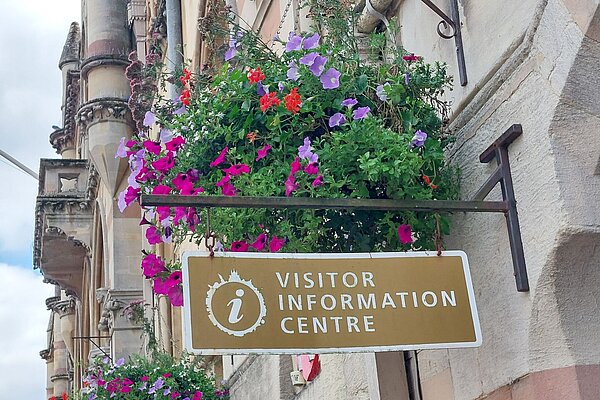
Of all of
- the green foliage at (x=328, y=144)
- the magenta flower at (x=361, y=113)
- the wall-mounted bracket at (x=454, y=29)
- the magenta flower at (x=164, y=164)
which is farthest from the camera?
the wall-mounted bracket at (x=454, y=29)

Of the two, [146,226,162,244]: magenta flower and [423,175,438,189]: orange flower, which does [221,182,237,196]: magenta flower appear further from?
[423,175,438,189]: orange flower

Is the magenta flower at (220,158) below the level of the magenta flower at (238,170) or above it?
above

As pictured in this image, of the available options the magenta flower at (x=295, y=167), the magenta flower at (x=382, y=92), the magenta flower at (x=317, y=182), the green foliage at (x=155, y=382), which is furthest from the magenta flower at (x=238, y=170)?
the green foliage at (x=155, y=382)

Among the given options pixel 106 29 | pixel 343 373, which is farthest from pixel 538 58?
pixel 106 29

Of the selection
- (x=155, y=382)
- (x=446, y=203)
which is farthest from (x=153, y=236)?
(x=155, y=382)

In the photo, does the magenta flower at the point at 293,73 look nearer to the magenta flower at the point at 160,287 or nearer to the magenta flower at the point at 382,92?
the magenta flower at the point at 382,92

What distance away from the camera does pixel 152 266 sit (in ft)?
14.4

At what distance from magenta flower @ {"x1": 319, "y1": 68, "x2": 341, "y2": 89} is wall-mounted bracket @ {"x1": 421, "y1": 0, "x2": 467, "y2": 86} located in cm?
69

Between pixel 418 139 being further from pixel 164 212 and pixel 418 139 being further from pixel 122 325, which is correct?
pixel 122 325

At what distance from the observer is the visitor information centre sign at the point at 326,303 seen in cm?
353

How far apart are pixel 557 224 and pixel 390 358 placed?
1711 millimetres

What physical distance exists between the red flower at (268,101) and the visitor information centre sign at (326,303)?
0.81 m

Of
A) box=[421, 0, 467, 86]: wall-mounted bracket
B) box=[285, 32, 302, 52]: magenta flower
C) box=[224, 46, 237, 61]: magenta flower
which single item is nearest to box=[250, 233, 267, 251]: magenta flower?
box=[285, 32, 302, 52]: magenta flower

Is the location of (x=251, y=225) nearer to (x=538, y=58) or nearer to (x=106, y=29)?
(x=538, y=58)
